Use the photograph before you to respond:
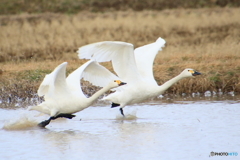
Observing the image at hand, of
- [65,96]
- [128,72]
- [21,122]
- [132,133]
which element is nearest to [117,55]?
[128,72]

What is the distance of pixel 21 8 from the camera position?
111ft

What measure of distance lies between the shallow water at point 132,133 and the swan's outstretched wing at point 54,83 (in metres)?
0.71

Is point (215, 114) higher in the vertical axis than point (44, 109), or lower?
lower

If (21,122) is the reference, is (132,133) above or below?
below

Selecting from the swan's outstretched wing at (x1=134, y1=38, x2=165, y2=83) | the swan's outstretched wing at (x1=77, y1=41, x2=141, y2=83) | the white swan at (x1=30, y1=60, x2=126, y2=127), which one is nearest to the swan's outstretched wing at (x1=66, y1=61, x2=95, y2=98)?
the white swan at (x1=30, y1=60, x2=126, y2=127)

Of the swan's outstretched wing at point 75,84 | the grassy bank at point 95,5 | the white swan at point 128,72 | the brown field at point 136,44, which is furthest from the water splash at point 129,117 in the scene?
the grassy bank at point 95,5

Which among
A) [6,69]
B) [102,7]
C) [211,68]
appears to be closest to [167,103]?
[211,68]

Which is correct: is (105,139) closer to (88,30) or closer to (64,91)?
(64,91)

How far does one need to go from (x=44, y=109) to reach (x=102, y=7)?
992 inches

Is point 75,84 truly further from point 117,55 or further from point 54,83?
point 117,55

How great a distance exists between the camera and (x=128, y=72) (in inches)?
405

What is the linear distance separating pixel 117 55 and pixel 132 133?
1944 mm

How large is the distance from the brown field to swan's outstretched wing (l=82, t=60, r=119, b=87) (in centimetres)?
240

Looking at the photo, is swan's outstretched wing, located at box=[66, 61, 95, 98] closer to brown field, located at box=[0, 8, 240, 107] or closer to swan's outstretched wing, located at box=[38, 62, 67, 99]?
swan's outstretched wing, located at box=[38, 62, 67, 99]
